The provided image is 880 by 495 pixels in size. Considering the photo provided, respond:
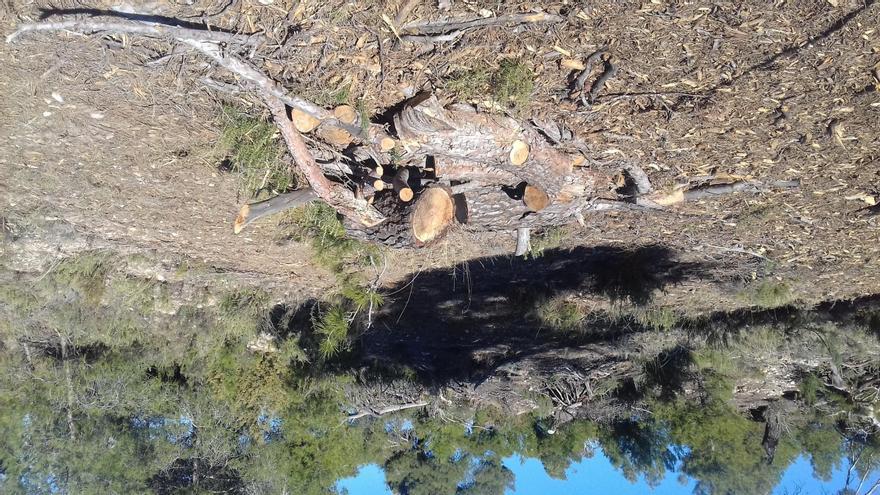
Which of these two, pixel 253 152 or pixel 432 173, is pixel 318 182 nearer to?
pixel 253 152

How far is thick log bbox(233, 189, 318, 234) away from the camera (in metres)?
4.32

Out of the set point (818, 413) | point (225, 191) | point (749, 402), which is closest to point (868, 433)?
point (818, 413)

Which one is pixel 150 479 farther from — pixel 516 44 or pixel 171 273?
pixel 516 44

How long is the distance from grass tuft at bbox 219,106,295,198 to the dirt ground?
0.15 meters

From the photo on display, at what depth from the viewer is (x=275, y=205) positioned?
4.45 m

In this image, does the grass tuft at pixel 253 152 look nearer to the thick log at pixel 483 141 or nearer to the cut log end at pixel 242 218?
the cut log end at pixel 242 218

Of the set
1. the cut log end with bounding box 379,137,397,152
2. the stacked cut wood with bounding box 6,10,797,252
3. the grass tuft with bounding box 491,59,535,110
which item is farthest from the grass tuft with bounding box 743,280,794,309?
the cut log end with bounding box 379,137,397,152

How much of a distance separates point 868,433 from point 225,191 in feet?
32.1

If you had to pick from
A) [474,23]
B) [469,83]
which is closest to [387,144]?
[469,83]

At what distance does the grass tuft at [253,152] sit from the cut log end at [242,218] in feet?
0.56

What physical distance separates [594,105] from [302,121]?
2089 millimetres

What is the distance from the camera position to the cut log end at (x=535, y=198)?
4.23 m

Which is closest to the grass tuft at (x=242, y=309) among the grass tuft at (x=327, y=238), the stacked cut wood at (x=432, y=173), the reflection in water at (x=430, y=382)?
the reflection in water at (x=430, y=382)

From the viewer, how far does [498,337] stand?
6.67 m
